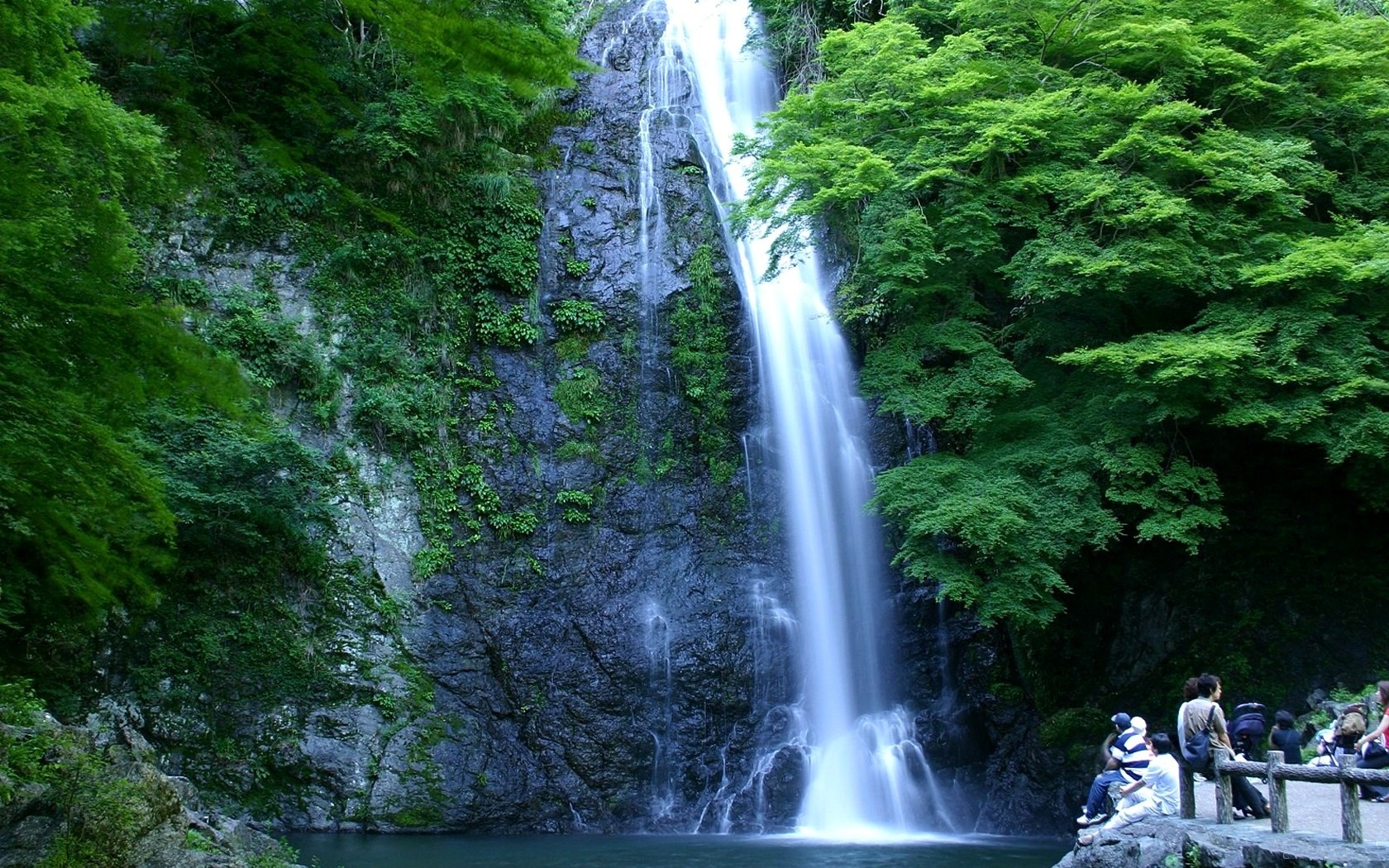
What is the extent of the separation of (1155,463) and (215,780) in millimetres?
12635

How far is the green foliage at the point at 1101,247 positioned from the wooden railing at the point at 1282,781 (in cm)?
417

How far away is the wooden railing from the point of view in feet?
20.5

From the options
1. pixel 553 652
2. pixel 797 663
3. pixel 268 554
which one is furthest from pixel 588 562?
pixel 268 554

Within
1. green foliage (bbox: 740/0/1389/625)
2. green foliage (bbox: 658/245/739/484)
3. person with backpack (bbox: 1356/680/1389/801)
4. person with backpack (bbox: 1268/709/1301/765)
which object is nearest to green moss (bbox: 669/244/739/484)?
green foliage (bbox: 658/245/739/484)

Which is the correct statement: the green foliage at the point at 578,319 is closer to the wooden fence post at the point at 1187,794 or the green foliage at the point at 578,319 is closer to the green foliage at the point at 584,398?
the green foliage at the point at 584,398

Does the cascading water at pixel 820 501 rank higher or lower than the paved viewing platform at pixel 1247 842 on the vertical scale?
higher

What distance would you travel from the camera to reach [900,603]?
16203mm

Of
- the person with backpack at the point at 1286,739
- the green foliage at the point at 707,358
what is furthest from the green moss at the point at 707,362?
the person with backpack at the point at 1286,739

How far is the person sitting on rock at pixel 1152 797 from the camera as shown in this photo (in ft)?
26.7

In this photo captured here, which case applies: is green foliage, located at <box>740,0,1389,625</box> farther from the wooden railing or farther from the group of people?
the wooden railing

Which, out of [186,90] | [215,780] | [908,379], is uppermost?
[186,90]

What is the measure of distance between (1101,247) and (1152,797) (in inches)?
270

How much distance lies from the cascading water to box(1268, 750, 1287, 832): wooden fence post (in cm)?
Result: 731

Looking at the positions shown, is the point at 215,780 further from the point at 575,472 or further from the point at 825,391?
the point at 825,391
